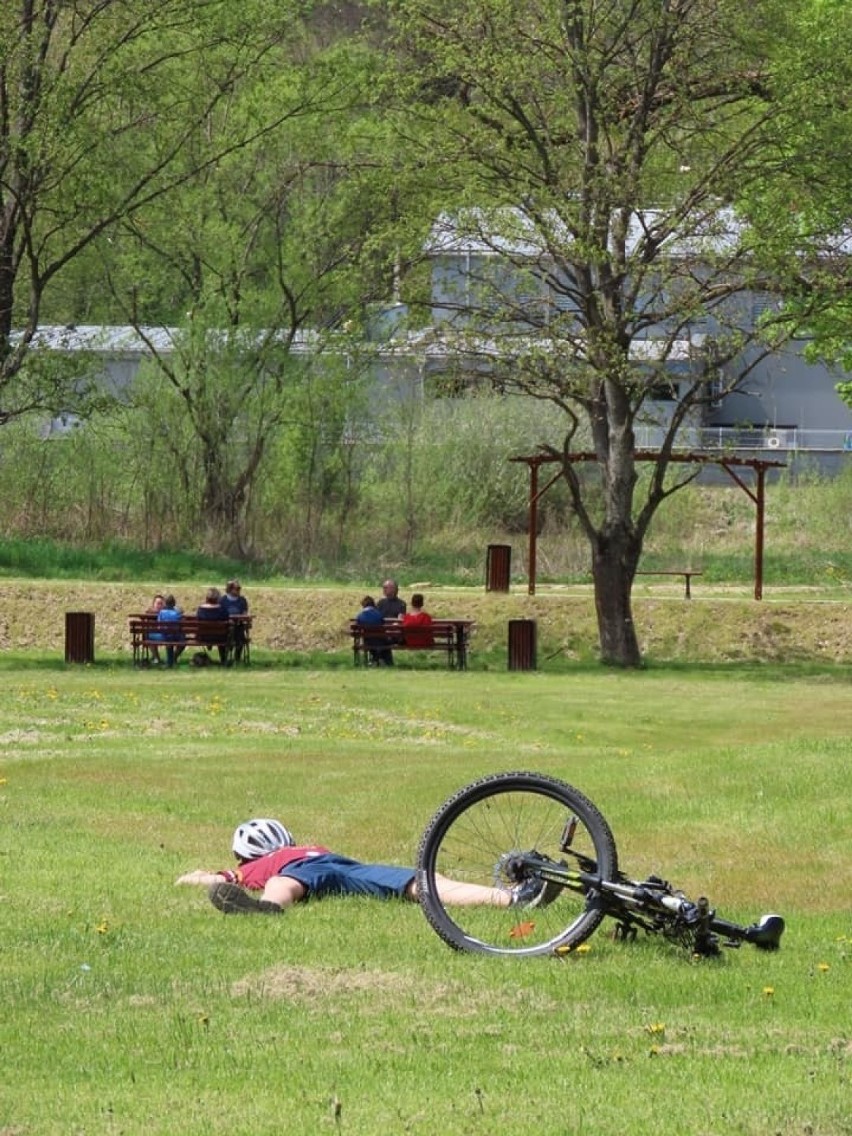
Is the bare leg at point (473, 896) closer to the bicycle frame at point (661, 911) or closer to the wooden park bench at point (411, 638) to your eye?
the bicycle frame at point (661, 911)

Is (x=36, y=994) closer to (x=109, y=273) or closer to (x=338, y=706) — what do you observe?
(x=338, y=706)

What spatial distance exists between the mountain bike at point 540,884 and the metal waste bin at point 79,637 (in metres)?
24.1

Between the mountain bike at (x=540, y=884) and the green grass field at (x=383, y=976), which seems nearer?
the green grass field at (x=383, y=976)

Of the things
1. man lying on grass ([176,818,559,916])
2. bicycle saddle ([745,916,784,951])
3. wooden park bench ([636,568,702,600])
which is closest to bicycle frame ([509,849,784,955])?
bicycle saddle ([745,916,784,951])

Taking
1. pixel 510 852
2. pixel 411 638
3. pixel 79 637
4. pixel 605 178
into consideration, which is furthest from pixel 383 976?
pixel 605 178

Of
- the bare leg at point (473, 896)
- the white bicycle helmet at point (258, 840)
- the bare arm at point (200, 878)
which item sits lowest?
the bare arm at point (200, 878)

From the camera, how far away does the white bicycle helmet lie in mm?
10414

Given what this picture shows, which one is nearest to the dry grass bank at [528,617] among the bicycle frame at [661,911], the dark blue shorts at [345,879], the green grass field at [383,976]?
the green grass field at [383,976]

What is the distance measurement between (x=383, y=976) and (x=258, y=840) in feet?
7.88

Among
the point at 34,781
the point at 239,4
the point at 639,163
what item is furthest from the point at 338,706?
the point at 239,4

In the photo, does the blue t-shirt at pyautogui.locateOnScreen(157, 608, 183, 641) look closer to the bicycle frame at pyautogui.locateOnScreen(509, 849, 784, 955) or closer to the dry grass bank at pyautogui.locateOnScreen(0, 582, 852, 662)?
the dry grass bank at pyautogui.locateOnScreen(0, 582, 852, 662)

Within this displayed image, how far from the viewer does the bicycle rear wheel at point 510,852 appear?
8656mm

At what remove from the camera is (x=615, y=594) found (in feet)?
114

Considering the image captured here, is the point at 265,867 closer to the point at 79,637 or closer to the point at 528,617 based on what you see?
the point at 79,637
